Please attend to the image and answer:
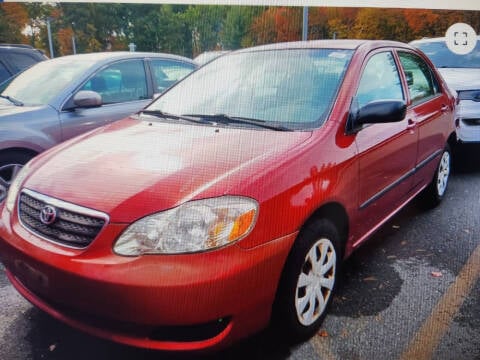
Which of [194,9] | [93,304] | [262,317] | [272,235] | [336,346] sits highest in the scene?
[194,9]

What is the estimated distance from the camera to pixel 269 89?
227cm

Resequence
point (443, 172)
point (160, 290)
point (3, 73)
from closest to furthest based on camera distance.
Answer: point (160, 290) → point (443, 172) → point (3, 73)

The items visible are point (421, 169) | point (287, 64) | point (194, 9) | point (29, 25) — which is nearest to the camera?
point (194, 9)

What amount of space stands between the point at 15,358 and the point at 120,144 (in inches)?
40.1

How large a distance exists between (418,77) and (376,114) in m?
1.27

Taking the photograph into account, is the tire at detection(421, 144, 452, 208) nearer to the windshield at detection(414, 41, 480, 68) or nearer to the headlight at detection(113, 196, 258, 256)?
the windshield at detection(414, 41, 480, 68)

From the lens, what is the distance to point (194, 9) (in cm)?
203

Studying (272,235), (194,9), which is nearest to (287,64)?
(194,9)

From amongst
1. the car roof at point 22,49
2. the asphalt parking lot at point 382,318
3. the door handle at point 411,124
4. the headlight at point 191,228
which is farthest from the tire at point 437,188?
the car roof at point 22,49

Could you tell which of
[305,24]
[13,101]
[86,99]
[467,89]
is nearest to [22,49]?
[13,101]

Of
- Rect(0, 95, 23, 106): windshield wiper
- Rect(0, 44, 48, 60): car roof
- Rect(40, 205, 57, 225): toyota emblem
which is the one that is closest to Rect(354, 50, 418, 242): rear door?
Rect(40, 205, 57, 225): toyota emblem

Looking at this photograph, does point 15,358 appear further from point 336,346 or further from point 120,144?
point 336,346

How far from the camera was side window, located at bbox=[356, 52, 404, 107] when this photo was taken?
2.36m

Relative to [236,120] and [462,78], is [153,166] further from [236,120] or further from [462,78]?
[462,78]
